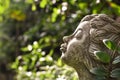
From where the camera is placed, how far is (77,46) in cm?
196

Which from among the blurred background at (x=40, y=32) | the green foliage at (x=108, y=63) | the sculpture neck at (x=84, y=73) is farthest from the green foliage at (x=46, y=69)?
the green foliage at (x=108, y=63)

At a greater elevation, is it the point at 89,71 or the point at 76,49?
the point at 76,49

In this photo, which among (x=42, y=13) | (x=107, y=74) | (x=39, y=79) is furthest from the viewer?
(x=42, y=13)

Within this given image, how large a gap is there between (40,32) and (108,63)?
409cm

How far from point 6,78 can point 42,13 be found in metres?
2.75

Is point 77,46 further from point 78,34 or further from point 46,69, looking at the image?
point 46,69

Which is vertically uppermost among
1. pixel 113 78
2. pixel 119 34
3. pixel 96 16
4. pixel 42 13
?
pixel 42 13

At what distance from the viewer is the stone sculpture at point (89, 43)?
1935 millimetres

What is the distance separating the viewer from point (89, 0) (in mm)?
3289

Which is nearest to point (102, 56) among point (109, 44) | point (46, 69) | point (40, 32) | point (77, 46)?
point (109, 44)

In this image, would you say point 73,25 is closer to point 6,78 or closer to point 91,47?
point 91,47

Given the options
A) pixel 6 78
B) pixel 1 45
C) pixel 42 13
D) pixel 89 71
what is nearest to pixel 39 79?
pixel 89 71

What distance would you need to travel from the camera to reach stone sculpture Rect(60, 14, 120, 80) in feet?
6.35

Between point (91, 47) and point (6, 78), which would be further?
point (6, 78)
